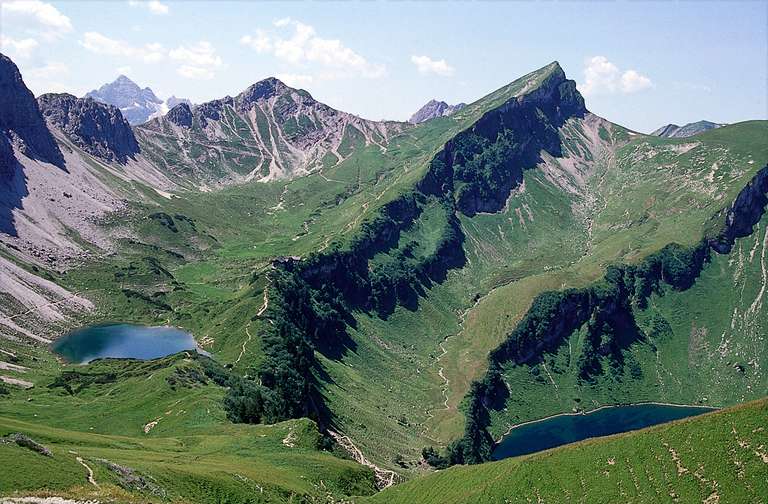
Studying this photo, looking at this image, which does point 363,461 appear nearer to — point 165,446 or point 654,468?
point 165,446

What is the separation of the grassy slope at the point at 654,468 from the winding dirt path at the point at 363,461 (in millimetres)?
50355

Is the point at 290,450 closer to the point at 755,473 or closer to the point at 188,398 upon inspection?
the point at 188,398

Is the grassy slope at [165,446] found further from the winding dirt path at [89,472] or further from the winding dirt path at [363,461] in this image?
the winding dirt path at [363,461]

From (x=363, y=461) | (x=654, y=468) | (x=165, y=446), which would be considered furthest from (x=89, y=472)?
(x=363, y=461)

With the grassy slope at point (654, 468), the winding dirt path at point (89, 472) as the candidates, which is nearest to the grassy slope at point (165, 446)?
the winding dirt path at point (89, 472)

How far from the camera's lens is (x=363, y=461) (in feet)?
569

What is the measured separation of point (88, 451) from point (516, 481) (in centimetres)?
6904

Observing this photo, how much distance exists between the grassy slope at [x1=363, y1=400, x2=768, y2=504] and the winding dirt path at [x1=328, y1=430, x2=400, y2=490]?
165ft

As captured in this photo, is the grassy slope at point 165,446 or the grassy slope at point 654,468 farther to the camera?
the grassy slope at point 654,468

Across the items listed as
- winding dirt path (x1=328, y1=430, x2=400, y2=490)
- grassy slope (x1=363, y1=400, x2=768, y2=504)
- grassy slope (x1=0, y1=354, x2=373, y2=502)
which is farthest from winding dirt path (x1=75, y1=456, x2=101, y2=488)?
winding dirt path (x1=328, y1=430, x2=400, y2=490)

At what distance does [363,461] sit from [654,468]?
97.1 metres

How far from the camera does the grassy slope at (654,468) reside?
285 feet

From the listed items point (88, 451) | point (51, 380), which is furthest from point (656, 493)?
point (51, 380)

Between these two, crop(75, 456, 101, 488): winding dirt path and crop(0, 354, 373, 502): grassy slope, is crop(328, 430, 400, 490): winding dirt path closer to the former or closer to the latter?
crop(0, 354, 373, 502): grassy slope
